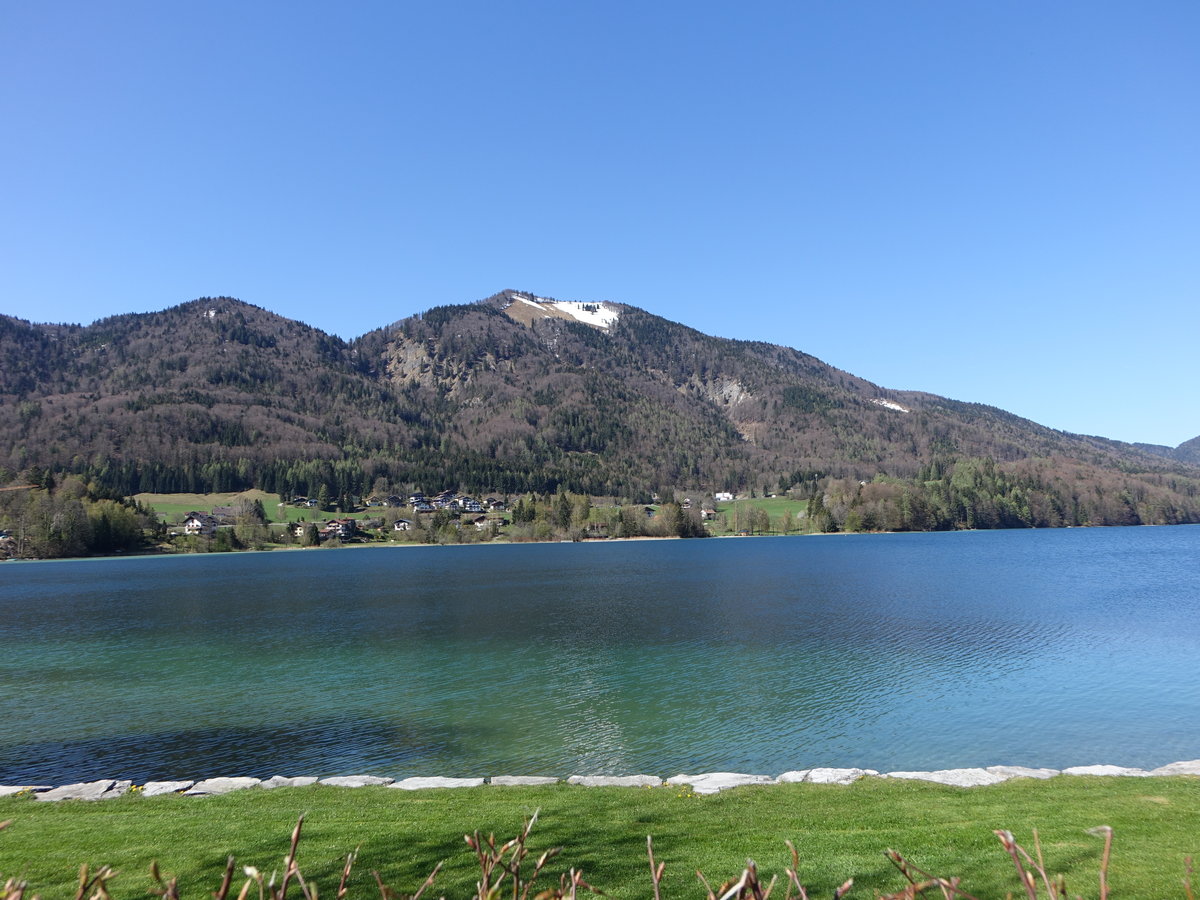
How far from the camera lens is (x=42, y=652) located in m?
39.4

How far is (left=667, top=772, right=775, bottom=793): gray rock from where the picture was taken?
573 inches

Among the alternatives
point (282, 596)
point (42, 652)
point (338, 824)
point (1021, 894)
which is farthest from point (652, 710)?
point (282, 596)

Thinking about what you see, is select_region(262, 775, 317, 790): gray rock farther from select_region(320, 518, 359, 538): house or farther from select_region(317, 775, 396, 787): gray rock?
select_region(320, 518, 359, 538): house

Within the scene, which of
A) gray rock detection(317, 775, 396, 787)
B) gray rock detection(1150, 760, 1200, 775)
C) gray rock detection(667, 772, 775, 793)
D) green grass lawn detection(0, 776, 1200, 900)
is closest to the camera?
green grass lawn detection(0, 776, 1200, 900)

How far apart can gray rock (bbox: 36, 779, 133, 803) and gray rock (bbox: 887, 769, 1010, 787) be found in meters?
16.0

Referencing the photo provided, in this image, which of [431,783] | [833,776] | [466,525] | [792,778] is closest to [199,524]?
[466,525]

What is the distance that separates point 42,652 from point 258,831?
37258mm

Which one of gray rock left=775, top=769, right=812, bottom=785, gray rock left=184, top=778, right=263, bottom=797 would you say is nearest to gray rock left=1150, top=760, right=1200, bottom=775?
gray rock left=775, top=769, right=812, bottom=785

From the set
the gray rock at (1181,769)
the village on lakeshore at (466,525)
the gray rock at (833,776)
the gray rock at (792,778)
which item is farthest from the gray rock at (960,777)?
the village on lakeshore at (466,525)

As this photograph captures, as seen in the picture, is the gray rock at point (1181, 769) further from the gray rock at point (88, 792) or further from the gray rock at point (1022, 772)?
the gray rock at point (88, 792)

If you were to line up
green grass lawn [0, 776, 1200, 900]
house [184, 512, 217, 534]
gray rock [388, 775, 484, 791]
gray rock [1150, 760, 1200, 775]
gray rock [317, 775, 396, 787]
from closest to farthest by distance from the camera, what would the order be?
green grass lawn [0, 776, 1200, 900] < gray rock [1150, 760, 1200, 775] < gray rock [388, 775, 484, 791] < gray rock [317, 775, 396, 787] < house [184, 512, 217, 534]

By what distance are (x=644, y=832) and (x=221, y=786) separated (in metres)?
9.65

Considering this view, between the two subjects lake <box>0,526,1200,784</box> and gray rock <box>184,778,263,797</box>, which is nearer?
gray rock <box>184,778,263,797</box>

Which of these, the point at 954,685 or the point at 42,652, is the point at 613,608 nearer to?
the point at 954,685
